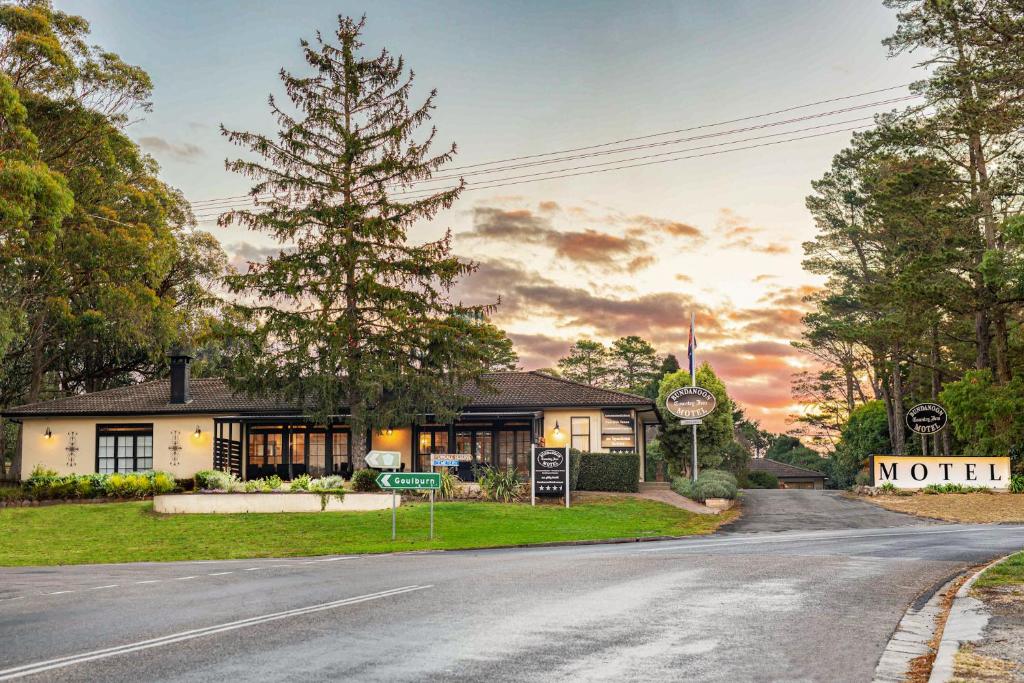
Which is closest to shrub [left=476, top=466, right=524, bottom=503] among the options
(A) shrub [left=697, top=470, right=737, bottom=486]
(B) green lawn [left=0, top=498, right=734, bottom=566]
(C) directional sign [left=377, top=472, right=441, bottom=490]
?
(B) green lawn [left=0, top=498, right=734, bottom=566]

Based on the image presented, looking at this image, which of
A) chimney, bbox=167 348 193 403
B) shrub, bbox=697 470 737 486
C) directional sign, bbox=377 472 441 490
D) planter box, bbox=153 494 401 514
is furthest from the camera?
chimney, bbox=167 348 193 403

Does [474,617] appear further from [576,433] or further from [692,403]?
[576,433]

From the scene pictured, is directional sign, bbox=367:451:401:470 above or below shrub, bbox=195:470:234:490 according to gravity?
above

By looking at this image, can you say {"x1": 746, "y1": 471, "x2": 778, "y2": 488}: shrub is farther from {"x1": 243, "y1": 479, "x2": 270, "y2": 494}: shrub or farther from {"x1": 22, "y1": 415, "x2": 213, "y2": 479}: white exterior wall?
{"x1": 243, "y1": 479, "x2": 270, "y2": 494}: shrub

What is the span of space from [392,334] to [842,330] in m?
27.1

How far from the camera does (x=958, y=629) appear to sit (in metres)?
9.95

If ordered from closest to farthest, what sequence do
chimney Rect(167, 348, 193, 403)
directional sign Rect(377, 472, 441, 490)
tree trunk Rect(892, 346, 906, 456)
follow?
directional sign Rect(377, 472, 441, 490), chimney Rect(167, 348, 193, 403), tree trunk Rect(892, 346, 906, 456)

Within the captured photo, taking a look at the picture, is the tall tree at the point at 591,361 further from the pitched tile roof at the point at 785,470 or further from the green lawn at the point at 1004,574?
the green lawn at the point at 1004,574

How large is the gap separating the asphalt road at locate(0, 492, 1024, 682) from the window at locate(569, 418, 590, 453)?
20123mm

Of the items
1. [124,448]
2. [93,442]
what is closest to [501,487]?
[124,448]

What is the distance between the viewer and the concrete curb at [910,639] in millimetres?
8406

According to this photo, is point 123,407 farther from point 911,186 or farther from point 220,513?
point 911,186

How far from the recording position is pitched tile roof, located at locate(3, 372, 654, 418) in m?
39.3

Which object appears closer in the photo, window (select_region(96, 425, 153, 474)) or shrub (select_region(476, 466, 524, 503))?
shrub (select_region(476, 466, 524, 503))
